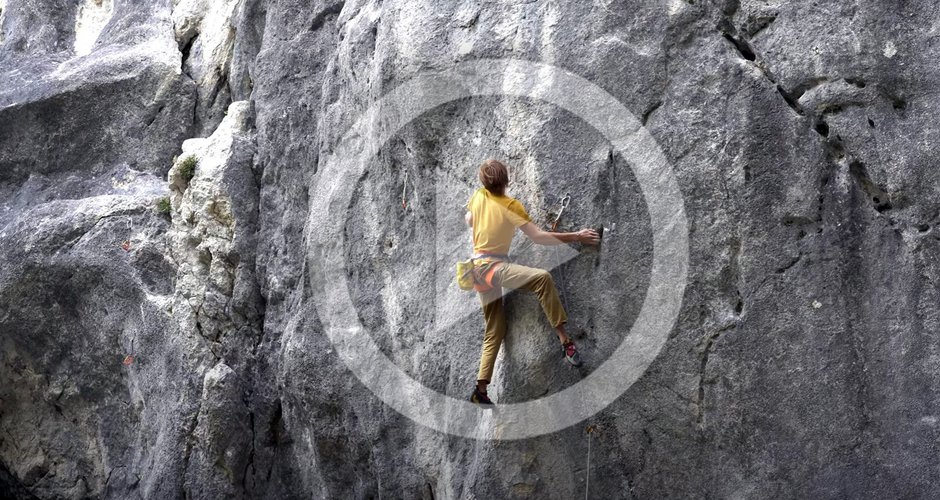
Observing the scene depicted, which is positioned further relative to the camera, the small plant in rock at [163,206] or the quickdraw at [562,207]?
the small plant in rock at [163,206]

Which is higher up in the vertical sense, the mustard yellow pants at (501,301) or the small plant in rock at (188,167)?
the small plant in rock at (188,167)

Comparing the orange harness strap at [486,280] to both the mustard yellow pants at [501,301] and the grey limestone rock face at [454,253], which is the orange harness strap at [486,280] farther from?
the grey limestone rock face at [454,253]

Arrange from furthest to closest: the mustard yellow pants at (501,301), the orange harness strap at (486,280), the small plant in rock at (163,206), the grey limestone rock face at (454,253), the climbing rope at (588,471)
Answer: the small plant in rock at (163,206) → the climbing rope at (588,471) → the orange harness strap at (486,280) → the mustard yellow pants at (501,301) → the grey limestone rock face at (454,253)

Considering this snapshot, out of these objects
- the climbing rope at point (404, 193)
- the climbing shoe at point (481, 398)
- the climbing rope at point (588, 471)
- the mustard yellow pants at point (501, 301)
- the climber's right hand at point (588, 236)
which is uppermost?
the climbing rope at point (404, 193)

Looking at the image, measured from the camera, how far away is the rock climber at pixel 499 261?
732cm

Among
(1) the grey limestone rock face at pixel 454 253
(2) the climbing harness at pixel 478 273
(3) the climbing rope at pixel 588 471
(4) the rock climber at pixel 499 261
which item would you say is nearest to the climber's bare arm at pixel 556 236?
(4) the rock climber at pixel 499 261

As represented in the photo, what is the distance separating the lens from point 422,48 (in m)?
8.18

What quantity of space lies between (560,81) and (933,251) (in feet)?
8.77

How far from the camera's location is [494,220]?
24.2 ft

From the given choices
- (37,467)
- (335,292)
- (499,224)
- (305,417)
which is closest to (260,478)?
(305,417)

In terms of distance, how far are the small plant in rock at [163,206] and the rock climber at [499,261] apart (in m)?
4.21

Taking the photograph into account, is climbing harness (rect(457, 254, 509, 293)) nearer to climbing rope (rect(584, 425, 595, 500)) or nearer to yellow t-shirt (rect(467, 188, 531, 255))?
yellow t-shirt (rect(467, 188, 531, 255))

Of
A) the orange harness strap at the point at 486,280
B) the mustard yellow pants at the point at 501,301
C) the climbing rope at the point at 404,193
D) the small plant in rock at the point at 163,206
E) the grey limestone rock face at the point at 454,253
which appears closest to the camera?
the grey limestone rock face at the point at 454,253

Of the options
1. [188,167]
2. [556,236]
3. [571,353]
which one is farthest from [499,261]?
[188,167]
